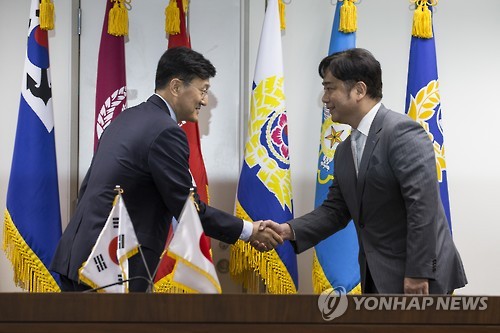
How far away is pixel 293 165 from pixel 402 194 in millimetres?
1893

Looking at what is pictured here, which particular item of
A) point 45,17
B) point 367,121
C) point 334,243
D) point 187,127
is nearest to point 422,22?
point 334,243

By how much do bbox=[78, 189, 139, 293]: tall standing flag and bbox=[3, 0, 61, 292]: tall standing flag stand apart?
1.85 m

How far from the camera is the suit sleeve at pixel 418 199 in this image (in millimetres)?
2664

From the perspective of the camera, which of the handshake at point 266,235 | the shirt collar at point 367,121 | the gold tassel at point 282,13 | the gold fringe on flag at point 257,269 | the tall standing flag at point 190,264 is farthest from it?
the gold tassel at point 282,13

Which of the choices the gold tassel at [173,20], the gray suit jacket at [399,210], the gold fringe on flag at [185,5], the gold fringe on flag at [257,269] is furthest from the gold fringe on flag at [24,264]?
the gray suit jacket at [399,210]

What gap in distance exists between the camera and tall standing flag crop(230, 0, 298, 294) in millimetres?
4160

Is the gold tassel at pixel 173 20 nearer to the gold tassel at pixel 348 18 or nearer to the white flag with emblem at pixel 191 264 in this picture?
the gold tassel at pixel 348 18

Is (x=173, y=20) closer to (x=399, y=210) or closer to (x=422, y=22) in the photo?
(x=422, y=22)

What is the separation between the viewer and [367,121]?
9.63 ft

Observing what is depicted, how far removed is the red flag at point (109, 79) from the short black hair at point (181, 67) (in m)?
1.23


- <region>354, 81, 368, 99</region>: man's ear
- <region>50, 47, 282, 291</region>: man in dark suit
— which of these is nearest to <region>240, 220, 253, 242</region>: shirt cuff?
<region>50, 47, 282, 291</region>: man in dark suit

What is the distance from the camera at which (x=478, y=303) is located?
6.40ft

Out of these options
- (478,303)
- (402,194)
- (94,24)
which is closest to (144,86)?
(94,24)

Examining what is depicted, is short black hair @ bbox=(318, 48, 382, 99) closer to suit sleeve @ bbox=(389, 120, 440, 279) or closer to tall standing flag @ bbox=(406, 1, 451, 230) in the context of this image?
suit sleeve @ bbox=(389, 120, 440, 279)
